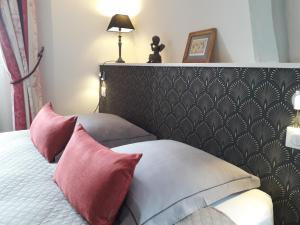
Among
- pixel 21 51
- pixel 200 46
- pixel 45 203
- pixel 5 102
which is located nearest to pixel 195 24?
pixel 200 46

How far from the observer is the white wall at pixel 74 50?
2.74 m

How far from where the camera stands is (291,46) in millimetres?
1203

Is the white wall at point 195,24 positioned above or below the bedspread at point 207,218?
above

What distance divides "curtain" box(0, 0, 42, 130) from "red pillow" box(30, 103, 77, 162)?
0.88 meters

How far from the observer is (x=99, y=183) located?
3.47 ft

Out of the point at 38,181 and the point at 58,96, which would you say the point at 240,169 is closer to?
the point at 38,181

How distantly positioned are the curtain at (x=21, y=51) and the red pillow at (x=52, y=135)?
0.88 m

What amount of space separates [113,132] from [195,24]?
95cm

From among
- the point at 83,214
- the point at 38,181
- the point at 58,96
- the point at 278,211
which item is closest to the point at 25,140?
the point at 38,181

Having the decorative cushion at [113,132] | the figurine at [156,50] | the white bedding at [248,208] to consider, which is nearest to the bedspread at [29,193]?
the decorative cushion at [113,132]

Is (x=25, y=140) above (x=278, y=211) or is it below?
above

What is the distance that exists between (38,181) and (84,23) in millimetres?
1915

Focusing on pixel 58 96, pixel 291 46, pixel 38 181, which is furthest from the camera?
pixel 58 96

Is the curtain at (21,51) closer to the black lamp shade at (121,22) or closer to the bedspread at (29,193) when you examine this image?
the black lamp shade at (121,22)
